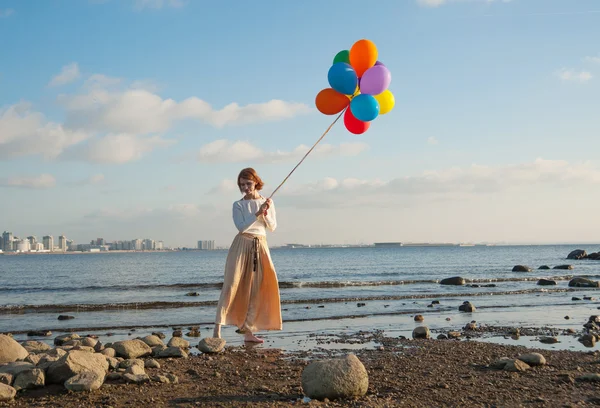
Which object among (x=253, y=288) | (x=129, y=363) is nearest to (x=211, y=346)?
(x=253, y=288)

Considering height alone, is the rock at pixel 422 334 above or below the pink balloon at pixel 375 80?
Answer: below

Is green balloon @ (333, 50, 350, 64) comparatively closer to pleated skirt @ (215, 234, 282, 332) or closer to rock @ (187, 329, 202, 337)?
pleated skirt @ (215, 234, 282, 332)

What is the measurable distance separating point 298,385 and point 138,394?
1.61 metres

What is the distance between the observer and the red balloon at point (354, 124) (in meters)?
8.38

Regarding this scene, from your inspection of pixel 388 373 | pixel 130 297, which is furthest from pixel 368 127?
pixel 130 297

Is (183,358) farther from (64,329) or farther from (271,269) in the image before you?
(64,329)

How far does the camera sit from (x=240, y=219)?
8.28 metres

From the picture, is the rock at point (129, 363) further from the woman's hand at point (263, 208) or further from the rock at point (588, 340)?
the rock at point (588, 340)

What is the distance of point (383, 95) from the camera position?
829 centimetres

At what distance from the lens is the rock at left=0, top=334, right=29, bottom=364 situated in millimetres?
6940

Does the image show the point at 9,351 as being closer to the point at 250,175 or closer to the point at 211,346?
the point at 211,346

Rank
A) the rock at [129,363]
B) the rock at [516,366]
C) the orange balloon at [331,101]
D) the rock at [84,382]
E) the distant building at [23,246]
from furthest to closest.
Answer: the distant building at [23,246], the orange balloon at [331,101], the rock at [516,366], the rock at [129,363], the rock at [84,382]

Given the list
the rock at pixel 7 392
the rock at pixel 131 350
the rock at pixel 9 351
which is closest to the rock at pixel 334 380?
the rock at pixel 7 392

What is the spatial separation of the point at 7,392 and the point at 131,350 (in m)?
2.35
